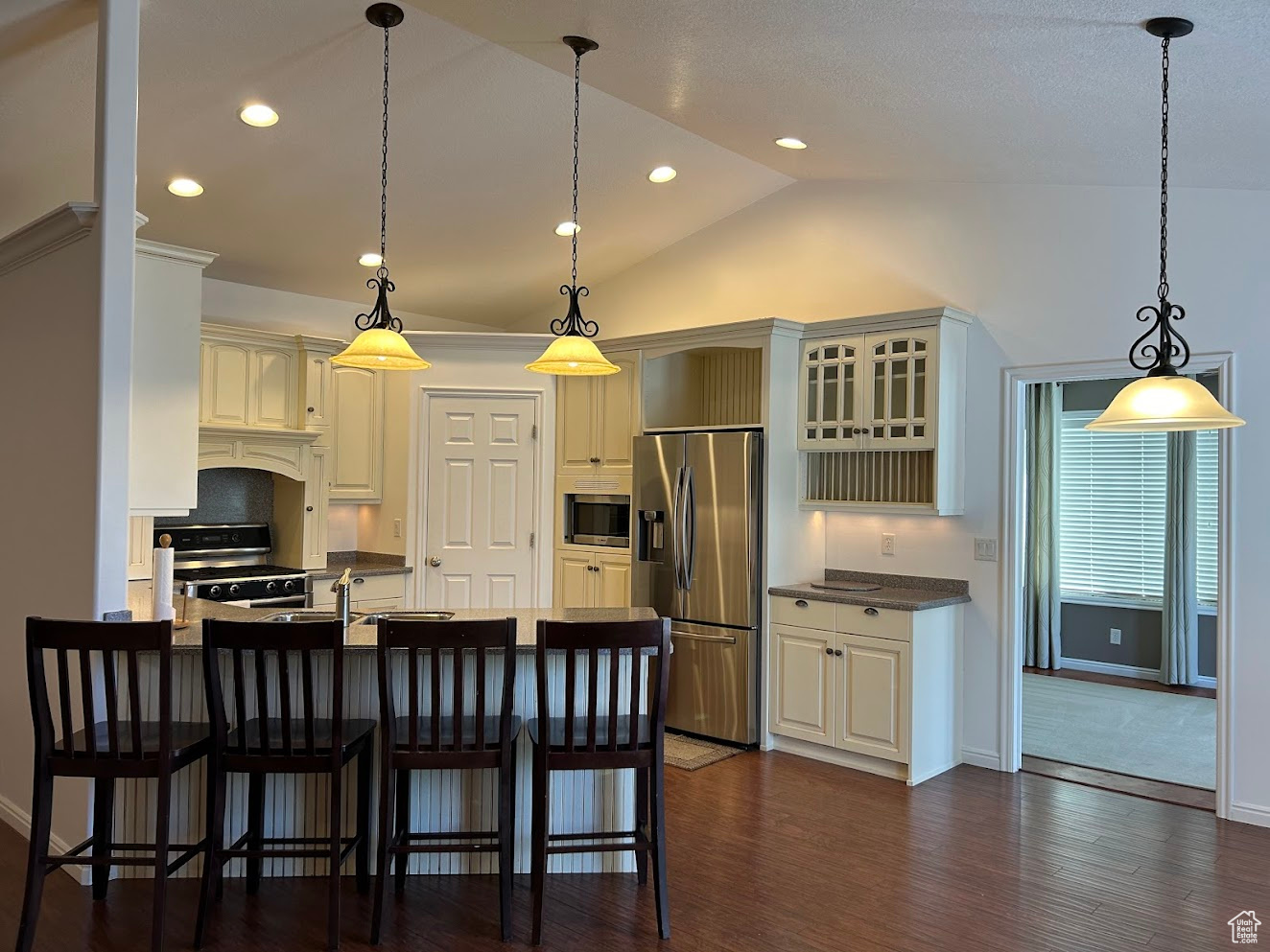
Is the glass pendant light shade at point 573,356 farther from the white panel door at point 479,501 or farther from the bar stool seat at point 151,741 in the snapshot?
the white panel door at point 479,501

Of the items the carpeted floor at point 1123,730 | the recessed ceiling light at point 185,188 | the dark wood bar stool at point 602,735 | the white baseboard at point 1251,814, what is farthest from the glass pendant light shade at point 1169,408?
the recessed ceiling light at point 185,188

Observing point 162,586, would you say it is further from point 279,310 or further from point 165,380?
point 279,310

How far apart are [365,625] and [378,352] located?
1.04 m

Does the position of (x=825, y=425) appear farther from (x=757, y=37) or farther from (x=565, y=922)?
(x=565, y=922)

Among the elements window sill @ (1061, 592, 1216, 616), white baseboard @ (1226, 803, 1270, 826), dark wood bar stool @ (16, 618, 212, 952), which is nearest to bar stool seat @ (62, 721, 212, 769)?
dark wood bar stool @ (16, 618, 212, 952)

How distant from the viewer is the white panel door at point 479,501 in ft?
20.6

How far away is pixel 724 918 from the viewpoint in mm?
3107

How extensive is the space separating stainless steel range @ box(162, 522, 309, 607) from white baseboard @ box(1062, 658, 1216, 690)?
19.1 feet

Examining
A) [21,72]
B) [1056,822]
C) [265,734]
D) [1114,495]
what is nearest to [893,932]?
[1056,822]

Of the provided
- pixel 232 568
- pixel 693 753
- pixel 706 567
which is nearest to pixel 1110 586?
pixel 706 567

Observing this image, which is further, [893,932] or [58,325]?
Result: [58,325]

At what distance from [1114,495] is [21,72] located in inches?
288

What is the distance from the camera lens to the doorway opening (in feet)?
17.3

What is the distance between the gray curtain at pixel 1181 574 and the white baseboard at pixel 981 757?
2.82 meters
